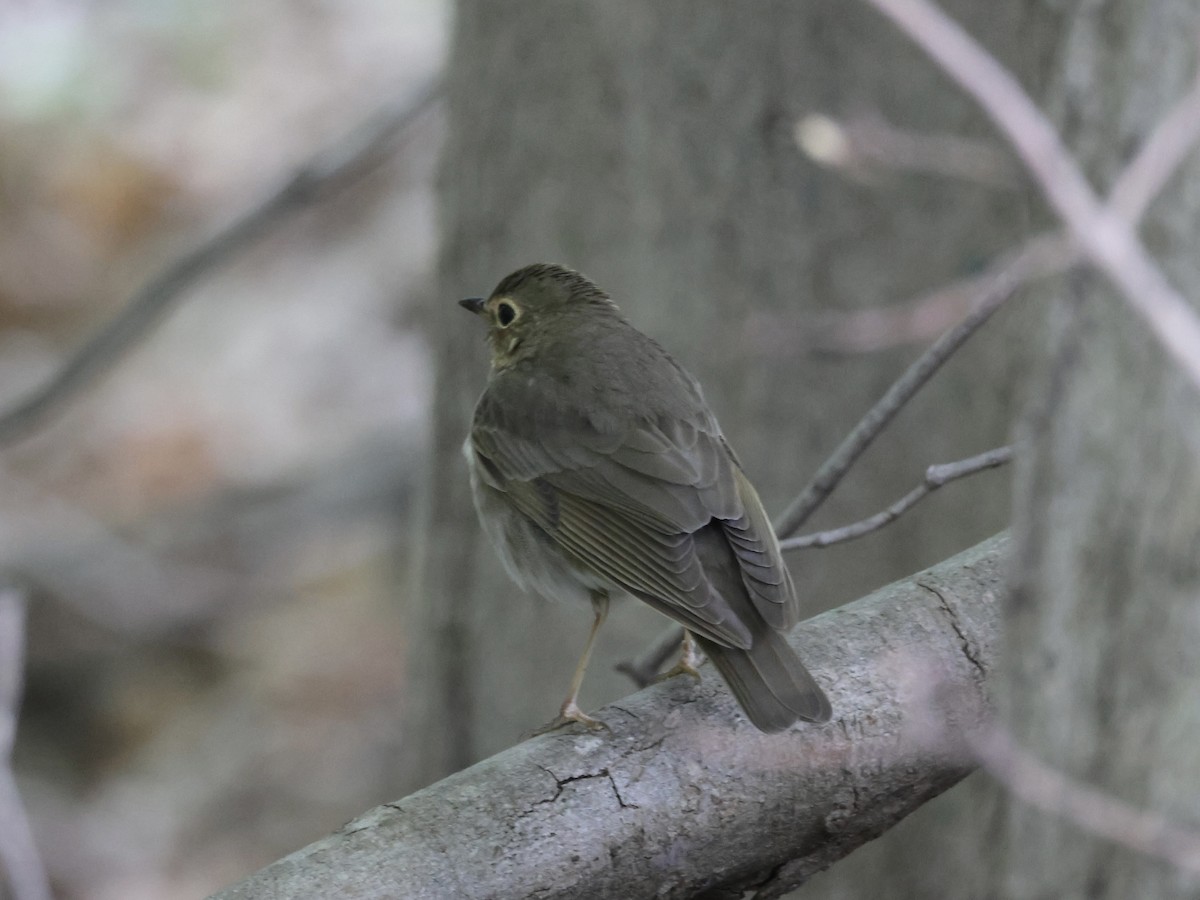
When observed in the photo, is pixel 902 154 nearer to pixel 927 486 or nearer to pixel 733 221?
pixel 927 486

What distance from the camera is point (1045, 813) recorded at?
5.71ft

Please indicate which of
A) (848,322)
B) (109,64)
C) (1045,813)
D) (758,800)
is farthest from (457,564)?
(109,64)

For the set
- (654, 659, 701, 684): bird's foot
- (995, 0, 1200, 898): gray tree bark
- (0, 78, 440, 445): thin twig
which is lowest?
(995, 0, 1200, 898): gray tree bark

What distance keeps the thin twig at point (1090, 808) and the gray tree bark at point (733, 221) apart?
344cm

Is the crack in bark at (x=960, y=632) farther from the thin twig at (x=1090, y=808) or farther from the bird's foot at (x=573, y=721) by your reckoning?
the thin twig at (x=1090, y=808)

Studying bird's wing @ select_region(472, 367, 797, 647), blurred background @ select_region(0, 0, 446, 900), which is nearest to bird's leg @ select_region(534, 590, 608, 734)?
bird's wing @ select_region(472, 367, 797, 647)

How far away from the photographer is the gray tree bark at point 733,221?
17.3ft

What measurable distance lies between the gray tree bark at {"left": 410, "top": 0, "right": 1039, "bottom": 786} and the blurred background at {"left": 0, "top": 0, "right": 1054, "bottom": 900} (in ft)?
0.04

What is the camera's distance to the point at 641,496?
3824mm

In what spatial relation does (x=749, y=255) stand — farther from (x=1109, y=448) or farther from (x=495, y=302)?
(x=1109, y=448)

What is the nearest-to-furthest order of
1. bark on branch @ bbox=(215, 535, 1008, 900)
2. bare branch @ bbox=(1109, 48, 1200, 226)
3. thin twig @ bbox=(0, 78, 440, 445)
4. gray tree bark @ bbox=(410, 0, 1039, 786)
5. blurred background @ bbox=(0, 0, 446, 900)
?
1. bare branch @ bbox=(1109, 48, 1200, 226)
2. bark on branch @ bbox=(215, 535, 1008, 900)
3. gray tree bark @ bbox=(410, 0, 1039, 786)
4. thin twig @ bbox=(0, 78, 440, 445)
5. blurred background @ bbox=(0, 0, 446, 900)

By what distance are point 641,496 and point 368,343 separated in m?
6.56

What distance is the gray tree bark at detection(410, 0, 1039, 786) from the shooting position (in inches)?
207

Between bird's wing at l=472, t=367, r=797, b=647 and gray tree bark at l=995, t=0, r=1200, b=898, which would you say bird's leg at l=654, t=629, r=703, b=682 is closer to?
bird's wing at l=472, t=367, r=797, b=647
